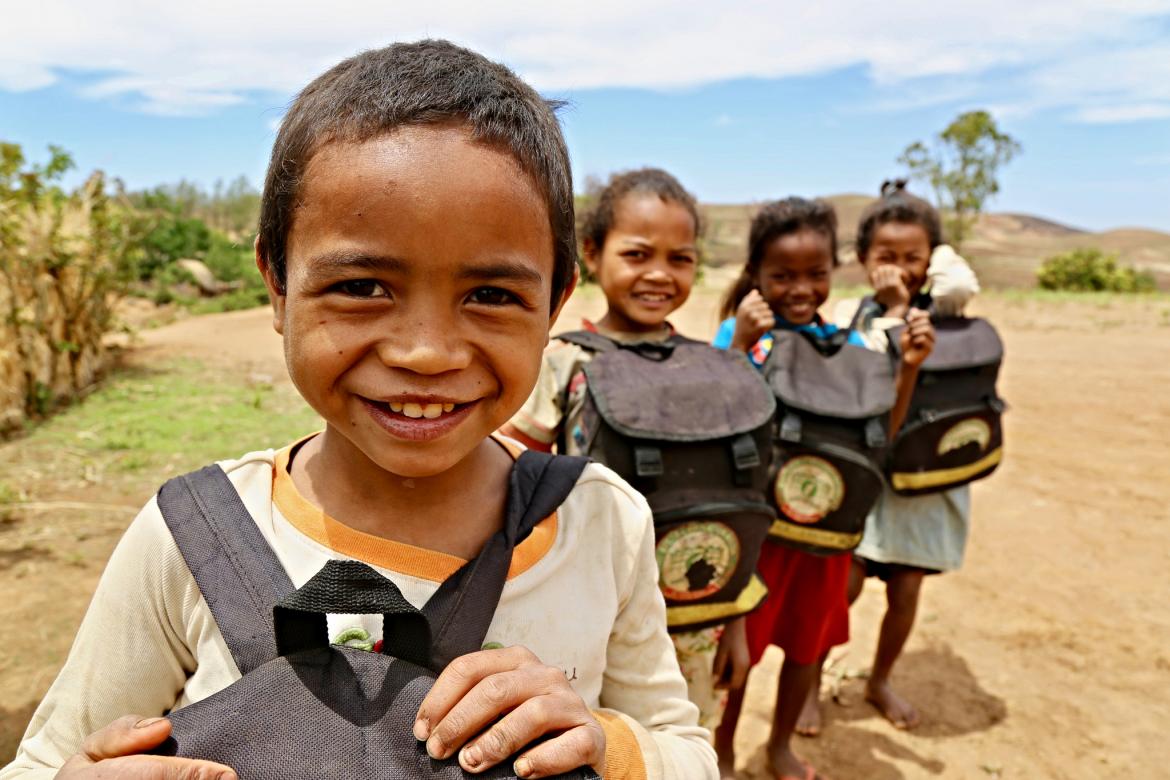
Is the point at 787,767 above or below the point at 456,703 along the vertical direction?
below

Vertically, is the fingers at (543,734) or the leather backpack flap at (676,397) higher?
the leather backpack flap at (676,397)

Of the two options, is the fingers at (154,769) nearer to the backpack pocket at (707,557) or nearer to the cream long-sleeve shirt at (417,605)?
the cream long-sleeve shirt at (417,605)

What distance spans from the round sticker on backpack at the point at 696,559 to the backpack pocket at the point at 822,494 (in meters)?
0.43

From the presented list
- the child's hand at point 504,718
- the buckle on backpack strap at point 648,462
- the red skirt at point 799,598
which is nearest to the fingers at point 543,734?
the child's hand at point 504,718

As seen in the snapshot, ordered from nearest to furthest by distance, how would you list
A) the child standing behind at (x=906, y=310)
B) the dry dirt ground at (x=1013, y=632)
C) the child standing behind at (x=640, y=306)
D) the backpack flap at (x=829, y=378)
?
1. the child standing behind at (x=640, y=306)
2. the backpack flap at (x=829, y=378)
3. the child standing behind at (x=906, y=310)
4. the dry dirt ground at (x=1013, y=632)

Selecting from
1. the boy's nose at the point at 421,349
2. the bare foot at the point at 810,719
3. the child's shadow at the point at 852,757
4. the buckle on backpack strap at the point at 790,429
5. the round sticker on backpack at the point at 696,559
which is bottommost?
the child's shadow at the point at 852,757

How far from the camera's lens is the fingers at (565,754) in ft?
2.69

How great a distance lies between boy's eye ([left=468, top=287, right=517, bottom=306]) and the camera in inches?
39.5

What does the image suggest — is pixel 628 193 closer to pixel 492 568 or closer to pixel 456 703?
pixel 492 568

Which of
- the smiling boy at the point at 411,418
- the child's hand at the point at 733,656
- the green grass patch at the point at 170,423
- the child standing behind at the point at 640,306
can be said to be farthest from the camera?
the green grass patch at the point at 170,423

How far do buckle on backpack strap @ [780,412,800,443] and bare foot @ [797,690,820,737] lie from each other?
4.48 feet

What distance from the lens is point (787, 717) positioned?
2828 mm

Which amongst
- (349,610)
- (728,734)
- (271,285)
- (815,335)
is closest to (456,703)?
(349,610)

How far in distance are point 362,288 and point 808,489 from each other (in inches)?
68.5
